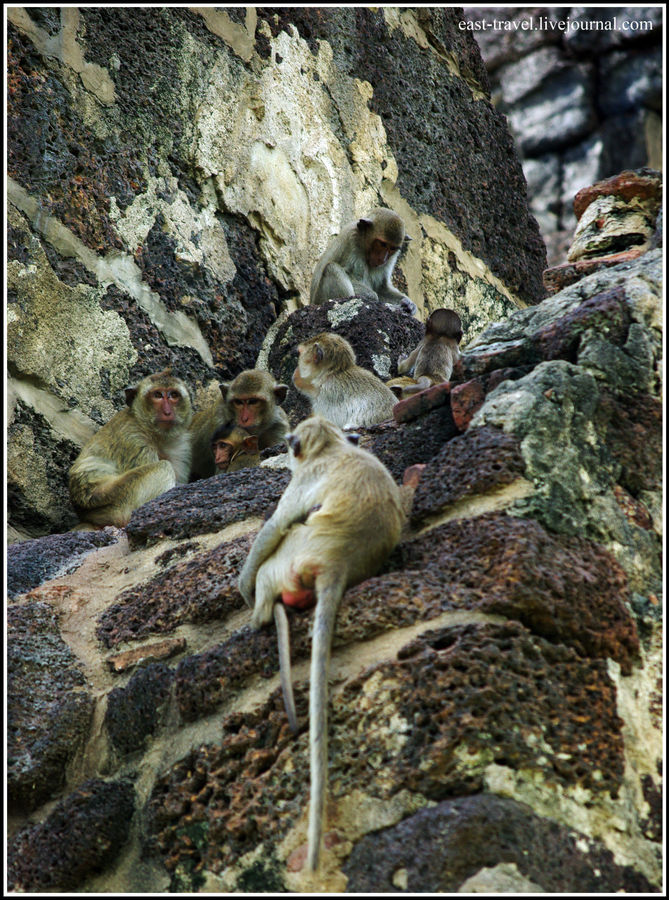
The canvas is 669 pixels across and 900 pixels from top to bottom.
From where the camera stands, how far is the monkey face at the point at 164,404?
5.22 metres

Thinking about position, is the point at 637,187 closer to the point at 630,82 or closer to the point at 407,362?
the point at 407,362

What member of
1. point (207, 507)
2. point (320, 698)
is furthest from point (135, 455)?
point (320, 698)

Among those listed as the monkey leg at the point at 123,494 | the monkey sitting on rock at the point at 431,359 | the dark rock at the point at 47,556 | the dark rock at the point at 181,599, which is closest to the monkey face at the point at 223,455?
the monkey leg at the point at 123,494

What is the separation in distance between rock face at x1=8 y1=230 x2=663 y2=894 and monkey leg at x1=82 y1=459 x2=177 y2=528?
125cm

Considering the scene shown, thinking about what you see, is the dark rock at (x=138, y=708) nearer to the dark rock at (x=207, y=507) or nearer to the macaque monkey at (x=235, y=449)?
the dark rock at (x=207, y=507)

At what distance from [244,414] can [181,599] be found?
7.04 ft

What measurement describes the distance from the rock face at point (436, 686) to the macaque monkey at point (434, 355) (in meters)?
2.04

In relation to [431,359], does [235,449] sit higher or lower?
lower

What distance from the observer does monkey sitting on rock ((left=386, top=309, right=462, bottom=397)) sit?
571 centimetres

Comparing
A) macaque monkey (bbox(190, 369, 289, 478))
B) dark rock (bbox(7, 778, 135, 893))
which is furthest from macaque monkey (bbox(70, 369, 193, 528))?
dark rock (bbox(7, 778, 135, 893))

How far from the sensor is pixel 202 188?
5984mm

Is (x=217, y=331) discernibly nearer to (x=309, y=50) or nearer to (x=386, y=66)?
(x=309, y=50)

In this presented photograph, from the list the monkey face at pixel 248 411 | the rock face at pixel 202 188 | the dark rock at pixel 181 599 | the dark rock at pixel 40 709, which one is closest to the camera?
the dark rock at pixel 40 709

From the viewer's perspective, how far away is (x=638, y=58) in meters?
17.9
